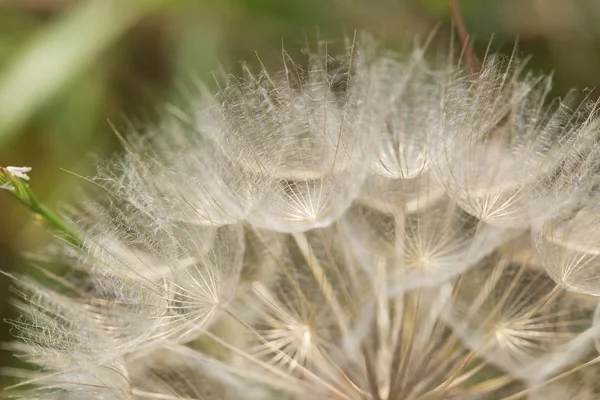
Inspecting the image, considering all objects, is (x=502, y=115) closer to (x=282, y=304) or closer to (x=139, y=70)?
(x=282, y=304)

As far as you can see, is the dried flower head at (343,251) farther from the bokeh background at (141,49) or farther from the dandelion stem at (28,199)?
the bokeh background at (141,49)

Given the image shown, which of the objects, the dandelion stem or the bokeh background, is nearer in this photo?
the dandelion stem

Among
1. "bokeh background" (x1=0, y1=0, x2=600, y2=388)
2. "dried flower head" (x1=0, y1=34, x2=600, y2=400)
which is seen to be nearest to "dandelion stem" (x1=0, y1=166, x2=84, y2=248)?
"dried flower head" (x1=0, y1=34, x2=600, y2=400)

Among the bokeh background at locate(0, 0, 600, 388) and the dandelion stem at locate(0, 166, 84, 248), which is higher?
the bokeh background at locate(0, 0, 600, 388)

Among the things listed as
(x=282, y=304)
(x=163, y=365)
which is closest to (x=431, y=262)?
(x=282, y=304)

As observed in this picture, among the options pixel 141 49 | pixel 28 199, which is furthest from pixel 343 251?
pixel 141 49

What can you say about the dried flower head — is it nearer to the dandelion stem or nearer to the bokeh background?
the dandelion stem

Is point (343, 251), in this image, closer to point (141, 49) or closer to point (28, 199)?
point (28, 199)
